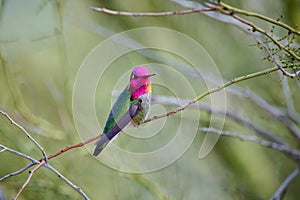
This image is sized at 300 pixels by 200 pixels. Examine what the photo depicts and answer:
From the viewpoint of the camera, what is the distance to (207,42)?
5121 mm

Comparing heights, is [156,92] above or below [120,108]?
below

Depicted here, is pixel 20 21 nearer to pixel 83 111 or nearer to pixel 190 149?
pixel 83 111

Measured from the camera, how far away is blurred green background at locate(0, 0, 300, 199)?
4.36 meters

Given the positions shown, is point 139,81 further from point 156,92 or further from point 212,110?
point 156,92

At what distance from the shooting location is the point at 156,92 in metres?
5.03

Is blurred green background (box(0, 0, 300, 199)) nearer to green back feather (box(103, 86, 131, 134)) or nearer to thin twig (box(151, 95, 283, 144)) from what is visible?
thin twig (box(151, 95, 283, 144))

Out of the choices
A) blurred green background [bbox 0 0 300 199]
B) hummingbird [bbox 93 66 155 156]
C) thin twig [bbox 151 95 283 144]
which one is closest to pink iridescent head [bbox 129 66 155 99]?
hummingbird [bbox 93 66 155 156]

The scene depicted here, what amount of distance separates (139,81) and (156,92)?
3.04 m

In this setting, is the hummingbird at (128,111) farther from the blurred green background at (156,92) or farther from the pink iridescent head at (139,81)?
the blurred green background at (156,92)

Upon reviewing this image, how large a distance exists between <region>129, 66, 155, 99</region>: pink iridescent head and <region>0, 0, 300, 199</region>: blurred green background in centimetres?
Answer: 192

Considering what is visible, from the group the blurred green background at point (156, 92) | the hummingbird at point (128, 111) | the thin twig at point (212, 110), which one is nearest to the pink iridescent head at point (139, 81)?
the hummingbird at point (128, 111)

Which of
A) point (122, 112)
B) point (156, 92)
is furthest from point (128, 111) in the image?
point (156, 92)

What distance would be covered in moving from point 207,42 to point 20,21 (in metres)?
1.90

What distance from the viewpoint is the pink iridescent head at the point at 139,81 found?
188 centimetres
